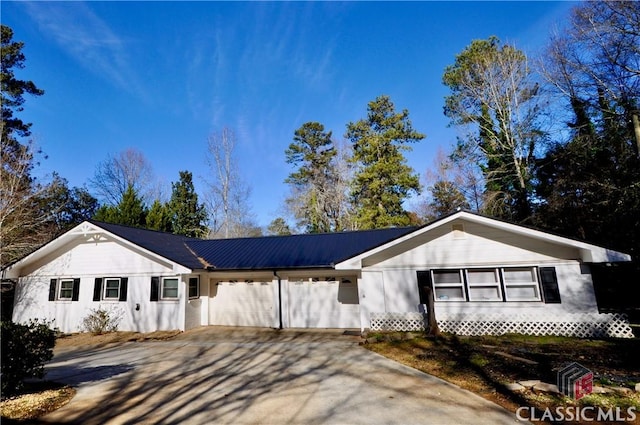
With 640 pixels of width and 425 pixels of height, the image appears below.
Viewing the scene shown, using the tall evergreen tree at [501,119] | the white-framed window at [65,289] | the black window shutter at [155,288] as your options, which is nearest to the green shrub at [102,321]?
the white-framed window at [65,289]

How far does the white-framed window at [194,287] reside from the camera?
14820mm

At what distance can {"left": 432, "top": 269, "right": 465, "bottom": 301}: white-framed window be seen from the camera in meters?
12.2

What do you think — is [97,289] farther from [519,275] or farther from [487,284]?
[519,275]

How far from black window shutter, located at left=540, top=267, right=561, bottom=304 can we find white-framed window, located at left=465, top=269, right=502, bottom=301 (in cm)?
140

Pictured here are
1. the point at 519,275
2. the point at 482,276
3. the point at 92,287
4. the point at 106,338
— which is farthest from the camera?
the point at 92,287

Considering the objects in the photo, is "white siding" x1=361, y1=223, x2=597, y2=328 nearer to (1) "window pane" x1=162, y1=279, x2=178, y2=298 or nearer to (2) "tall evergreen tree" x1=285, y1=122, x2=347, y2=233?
(1) "window pane" x1=162, y1=279, x2=178, y2=298

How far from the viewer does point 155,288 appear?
47.8 ft

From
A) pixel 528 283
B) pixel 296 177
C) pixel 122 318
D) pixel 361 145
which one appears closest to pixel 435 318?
pixel 528 283

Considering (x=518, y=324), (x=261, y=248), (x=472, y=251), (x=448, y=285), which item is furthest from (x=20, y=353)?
(x=518, y=324)

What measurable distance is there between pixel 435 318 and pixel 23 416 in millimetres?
11366

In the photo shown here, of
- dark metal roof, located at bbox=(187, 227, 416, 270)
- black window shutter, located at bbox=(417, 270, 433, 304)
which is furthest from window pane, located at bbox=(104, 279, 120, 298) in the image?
black window shutter, located at bbox=(417, 270, 433, 304)

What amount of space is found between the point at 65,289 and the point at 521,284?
20.5 m

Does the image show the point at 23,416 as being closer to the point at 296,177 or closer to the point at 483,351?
the point at 483,351

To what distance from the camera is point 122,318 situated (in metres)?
14.8
